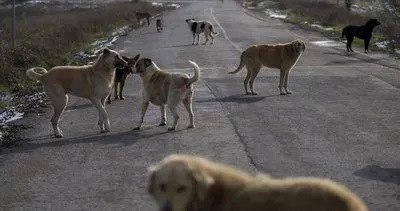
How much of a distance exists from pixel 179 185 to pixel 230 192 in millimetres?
421

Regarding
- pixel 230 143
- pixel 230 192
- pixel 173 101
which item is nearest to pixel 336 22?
pixel 173 101

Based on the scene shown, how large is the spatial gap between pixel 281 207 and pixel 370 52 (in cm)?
2434

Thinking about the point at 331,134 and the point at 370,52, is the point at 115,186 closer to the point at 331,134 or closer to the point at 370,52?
the point at 331,134

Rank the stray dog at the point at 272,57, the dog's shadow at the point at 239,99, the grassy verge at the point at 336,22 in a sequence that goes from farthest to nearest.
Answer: the grassy verge at the point at 336,22 < the stray dog at the point at 272,57 < the dog's shadow at the point at 239,99

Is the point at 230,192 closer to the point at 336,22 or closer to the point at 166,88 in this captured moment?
the point at 166,88

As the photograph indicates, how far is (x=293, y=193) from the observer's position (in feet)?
13.9

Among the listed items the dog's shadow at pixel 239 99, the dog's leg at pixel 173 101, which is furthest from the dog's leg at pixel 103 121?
the dog's shadow at pixel 239 99

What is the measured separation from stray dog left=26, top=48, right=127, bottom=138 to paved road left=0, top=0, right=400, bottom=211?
1.35ft

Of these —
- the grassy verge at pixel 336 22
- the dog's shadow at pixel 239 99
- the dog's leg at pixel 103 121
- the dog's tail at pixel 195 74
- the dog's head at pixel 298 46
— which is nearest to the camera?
the dog's tail at pixel 195 74

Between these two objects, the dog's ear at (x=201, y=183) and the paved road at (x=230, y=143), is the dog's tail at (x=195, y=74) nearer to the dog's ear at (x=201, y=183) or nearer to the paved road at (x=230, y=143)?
the paved road at (x=230, y=143)

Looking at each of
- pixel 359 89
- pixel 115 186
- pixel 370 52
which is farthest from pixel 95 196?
pixel 370 52

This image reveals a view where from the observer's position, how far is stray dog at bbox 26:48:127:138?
37.7 ft

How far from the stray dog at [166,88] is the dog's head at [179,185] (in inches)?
271

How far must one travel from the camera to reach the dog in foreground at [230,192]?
4.17 meters
